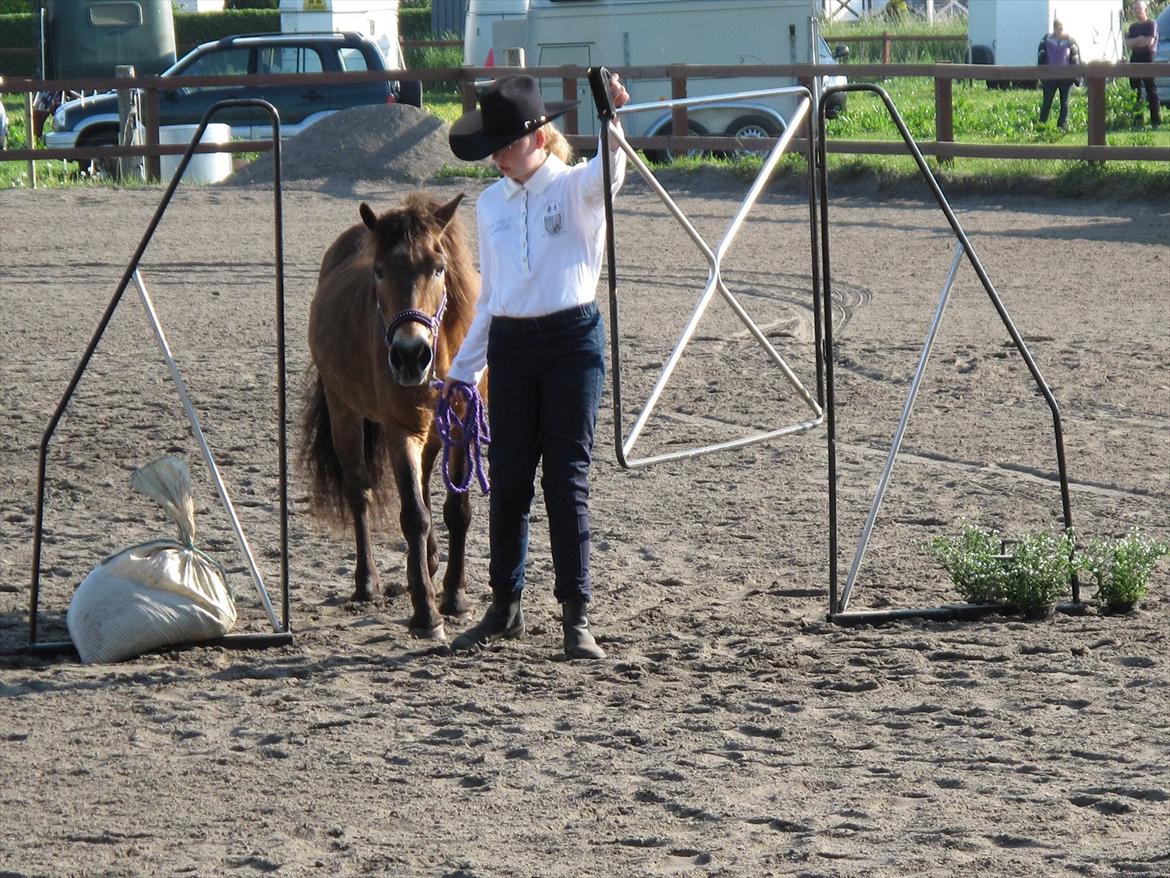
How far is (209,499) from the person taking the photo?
7344 millimetres

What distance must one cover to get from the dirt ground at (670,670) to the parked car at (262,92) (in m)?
10.6

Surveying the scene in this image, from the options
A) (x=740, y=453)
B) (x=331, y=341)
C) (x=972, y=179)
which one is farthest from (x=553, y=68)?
(x=331, y=341)

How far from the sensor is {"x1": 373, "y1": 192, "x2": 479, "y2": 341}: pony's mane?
5.30 m

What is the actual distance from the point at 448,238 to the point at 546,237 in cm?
76

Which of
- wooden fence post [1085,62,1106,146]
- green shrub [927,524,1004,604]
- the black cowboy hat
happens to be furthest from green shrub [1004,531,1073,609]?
wooden fence post [1085,62,1106,146]

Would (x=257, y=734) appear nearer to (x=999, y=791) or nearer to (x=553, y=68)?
(x=999, y=791)

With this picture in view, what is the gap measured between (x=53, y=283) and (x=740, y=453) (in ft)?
23.5

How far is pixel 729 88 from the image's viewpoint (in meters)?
19.9

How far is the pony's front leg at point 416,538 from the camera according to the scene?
5.47 metres

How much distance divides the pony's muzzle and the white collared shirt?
257 millimetres

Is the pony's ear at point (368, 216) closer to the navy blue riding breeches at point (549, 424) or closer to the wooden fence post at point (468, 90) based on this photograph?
the navy blue riding breeches at point (549, 424)

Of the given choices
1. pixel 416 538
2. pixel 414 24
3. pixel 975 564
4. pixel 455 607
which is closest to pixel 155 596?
pixel 416 538

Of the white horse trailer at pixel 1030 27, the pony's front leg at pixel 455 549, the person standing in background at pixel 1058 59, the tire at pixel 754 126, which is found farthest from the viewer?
the white horse trailer at pixel 1030 27

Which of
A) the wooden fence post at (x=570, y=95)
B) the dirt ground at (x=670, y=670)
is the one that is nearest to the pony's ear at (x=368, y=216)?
the dirt ground at (x=670, y=670)
